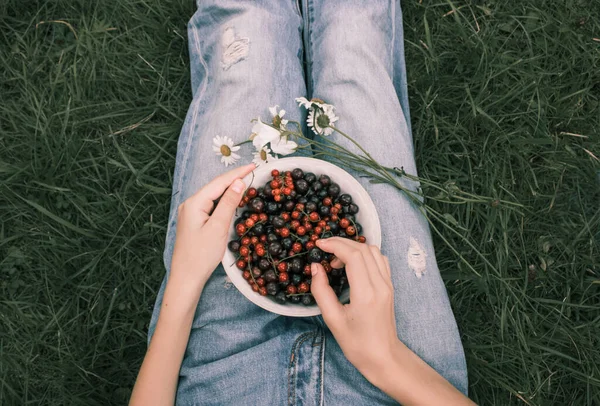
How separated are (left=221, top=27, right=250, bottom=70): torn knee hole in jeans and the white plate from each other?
48cm

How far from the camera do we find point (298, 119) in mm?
1431

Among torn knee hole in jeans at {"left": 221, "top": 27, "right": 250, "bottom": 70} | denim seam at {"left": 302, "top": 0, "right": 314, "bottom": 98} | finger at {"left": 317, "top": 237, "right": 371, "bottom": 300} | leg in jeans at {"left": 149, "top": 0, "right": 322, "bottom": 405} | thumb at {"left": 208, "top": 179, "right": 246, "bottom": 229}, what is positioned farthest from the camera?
denim seam at {"left": 302, "top": 0, "right": 314, "bottom": 98}

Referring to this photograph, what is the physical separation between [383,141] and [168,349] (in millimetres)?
829

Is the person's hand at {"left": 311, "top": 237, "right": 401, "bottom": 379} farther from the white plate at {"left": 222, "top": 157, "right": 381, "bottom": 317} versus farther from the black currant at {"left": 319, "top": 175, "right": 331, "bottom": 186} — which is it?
the black currant at {"left": 319, "top": 175, "right": 331, "bottom": 186}

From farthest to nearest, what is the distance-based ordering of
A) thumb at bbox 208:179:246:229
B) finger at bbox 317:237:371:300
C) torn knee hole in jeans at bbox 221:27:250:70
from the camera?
torn knee hole in jeans at bbox 221:27:250:70 < thumb at bbox 208:179:246:229 < finger at bbox 317:237:371:300

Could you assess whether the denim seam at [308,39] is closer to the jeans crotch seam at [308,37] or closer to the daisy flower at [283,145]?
the jeans crotch seam at [308,37]

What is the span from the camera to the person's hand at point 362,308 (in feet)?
3.21

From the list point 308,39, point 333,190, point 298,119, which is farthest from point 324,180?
point 308,39

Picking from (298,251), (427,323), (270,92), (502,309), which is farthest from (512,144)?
(298,251)

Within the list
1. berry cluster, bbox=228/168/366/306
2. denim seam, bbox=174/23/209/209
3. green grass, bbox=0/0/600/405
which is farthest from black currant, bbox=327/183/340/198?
green grass, bbox=0/0/600/405

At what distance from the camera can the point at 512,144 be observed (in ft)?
5.63

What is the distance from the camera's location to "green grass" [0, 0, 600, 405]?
1602mm

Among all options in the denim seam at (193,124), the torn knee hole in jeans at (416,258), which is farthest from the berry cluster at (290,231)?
the denim seam at (193,124)

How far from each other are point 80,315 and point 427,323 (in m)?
1.24
